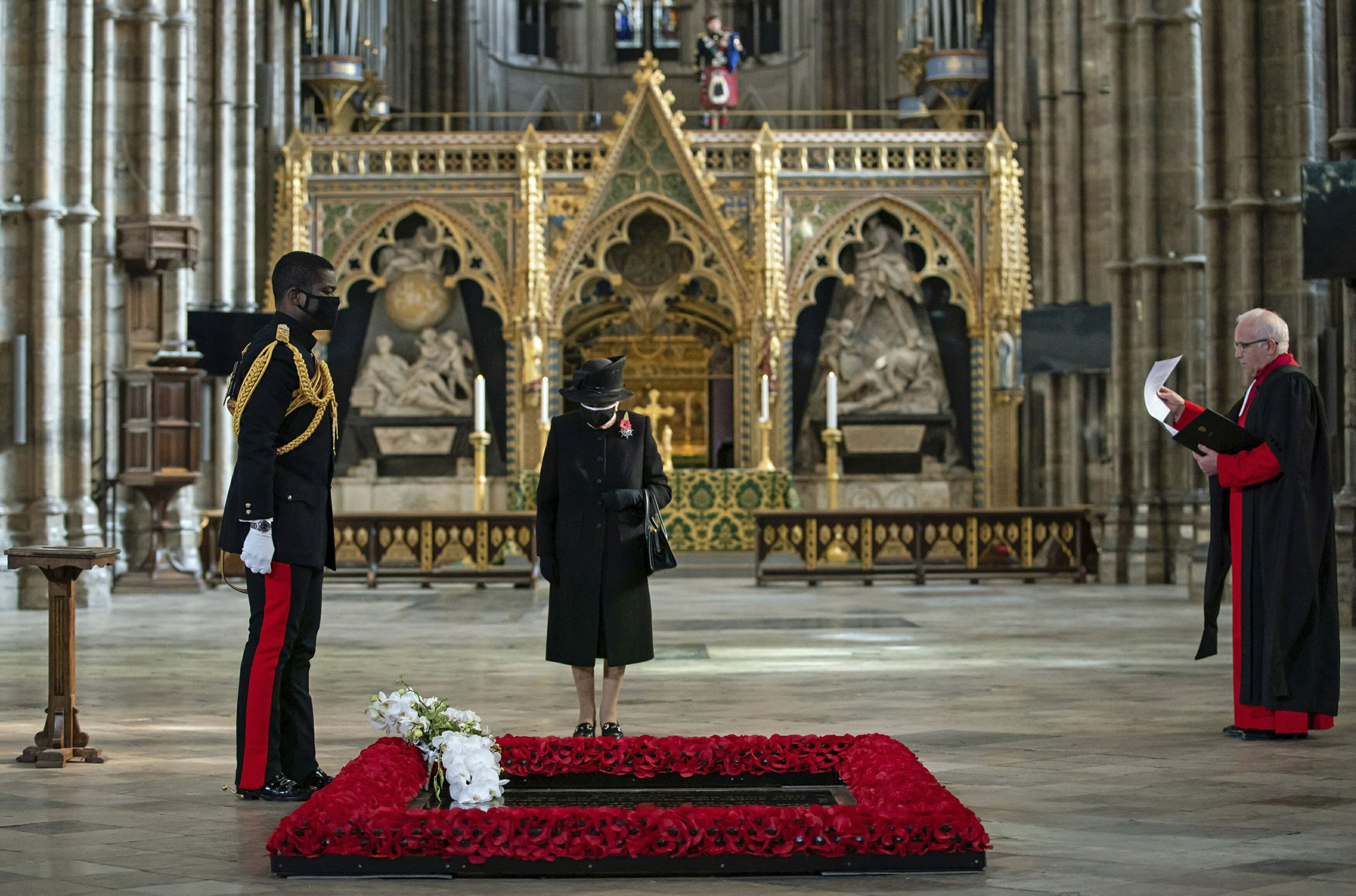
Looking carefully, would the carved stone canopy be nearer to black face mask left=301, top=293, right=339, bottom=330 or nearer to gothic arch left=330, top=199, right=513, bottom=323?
gothic arch left=330, top=199, right=513, bottom=323

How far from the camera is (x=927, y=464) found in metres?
23.9

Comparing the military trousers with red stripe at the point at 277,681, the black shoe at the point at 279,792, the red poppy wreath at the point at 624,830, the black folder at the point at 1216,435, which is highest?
the black folder at the point at 1216,435

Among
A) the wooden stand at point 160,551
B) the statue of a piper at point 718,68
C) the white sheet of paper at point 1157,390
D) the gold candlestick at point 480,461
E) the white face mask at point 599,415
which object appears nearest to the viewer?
the white sheet of paper at point 1157,390

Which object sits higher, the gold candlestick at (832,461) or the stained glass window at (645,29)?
the stained glass window at (645,29)

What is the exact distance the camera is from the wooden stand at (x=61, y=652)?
6613 millimetres

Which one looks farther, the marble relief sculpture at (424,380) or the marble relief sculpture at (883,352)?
the marble relief sculpture at (883,352)

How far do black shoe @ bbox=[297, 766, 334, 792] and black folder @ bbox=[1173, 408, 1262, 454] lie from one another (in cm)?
357

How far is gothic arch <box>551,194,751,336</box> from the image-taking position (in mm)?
23000

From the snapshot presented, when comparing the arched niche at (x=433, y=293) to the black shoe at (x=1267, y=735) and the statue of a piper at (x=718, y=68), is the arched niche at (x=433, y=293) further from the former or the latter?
the black shoe at (x=1267, y=735)

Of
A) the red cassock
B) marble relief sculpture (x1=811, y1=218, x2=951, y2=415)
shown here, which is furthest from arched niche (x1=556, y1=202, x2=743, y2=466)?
the red cassock

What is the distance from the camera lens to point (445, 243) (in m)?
23.4

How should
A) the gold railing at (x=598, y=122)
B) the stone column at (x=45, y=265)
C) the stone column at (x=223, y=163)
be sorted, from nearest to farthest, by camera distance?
the stone column at (x=45, y=265) → the stone column at (x=223, y=163) → the gold railing at (x=598, y=122)

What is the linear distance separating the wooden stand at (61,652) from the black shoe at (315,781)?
1157 millimetres

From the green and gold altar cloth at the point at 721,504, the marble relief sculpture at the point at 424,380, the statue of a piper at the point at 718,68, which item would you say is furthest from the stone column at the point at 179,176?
the statue of a piper at the point at 718,68
